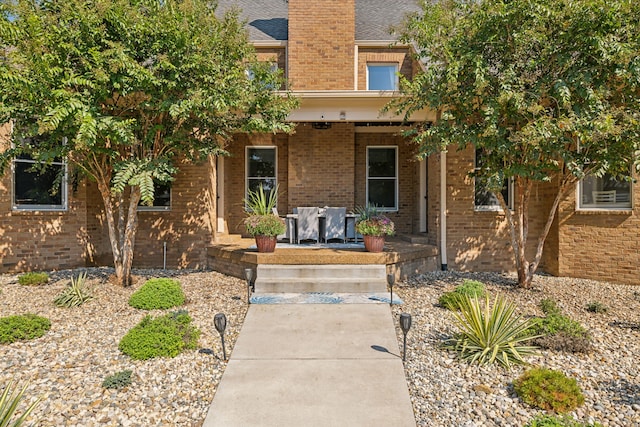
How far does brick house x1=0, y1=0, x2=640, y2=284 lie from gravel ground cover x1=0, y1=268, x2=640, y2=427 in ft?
6.27

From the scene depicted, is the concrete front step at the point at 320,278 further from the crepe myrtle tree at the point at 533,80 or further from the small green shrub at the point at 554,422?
the small green shrub at the point at 554,422

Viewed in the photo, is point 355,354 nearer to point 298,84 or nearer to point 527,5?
point 527,5

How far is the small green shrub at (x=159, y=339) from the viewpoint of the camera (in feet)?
13.2

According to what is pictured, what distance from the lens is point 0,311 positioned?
5312 mm

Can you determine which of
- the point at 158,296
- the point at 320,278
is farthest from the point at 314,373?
the point at 158,296

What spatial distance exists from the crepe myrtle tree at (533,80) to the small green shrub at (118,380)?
5149 mm

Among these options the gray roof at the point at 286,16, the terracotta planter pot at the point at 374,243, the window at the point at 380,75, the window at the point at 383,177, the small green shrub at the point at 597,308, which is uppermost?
the gray roof at the point at 286,16

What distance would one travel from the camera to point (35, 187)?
7.70 metres

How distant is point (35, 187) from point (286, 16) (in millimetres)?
9109

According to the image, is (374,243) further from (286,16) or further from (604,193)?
(286,16)

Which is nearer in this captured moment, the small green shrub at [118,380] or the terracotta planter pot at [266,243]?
the small green shrub at [118,380]

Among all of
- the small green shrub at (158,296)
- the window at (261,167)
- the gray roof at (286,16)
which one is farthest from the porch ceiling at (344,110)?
the small green shrub at (158,296)

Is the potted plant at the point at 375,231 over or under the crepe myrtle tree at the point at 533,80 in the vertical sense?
under

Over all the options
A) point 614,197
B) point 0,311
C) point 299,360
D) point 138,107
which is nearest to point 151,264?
point 0,311
